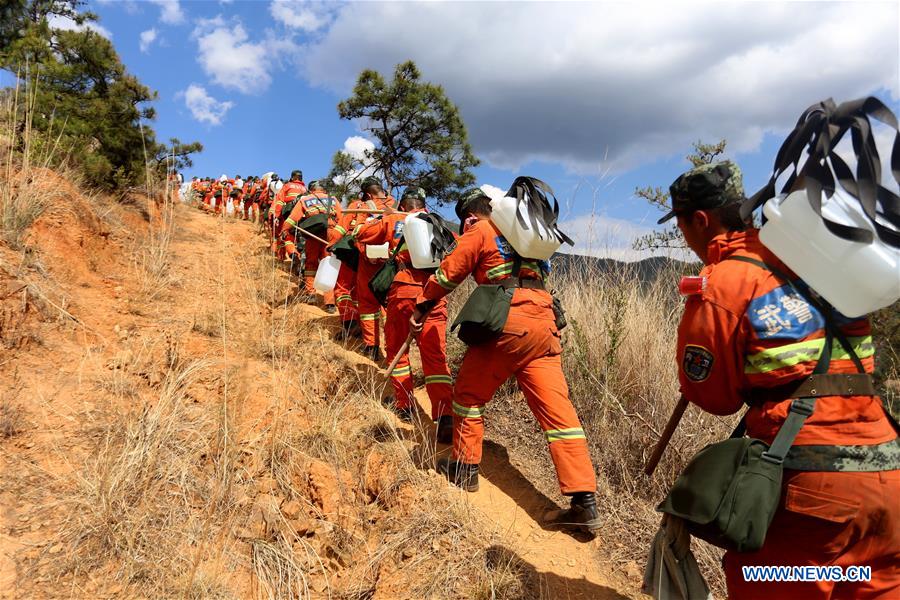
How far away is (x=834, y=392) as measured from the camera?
1336mm

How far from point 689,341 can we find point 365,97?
969 centimetres

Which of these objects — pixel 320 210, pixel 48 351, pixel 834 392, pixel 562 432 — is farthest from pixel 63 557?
pixel 320 210

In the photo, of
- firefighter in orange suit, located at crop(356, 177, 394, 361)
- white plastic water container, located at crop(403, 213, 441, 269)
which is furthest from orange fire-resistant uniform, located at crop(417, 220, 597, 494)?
firefighter in orange suit, located at crop(356, 177, 394, 361)

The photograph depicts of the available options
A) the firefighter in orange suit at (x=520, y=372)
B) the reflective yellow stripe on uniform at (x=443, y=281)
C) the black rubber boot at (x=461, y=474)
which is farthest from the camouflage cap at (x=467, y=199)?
the black rubber boot at (x=461, y=474)

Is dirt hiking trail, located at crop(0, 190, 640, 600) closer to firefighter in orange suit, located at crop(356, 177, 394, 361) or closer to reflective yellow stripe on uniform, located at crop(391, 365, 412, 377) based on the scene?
reflective yellow stripe on uniform, located at crop(391, 365, 412, 377)

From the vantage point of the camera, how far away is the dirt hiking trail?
2107 mm

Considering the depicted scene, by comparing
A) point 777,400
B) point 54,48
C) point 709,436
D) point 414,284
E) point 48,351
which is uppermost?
point 54,48

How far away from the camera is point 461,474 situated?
10.2 feet

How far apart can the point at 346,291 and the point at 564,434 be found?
166 inches

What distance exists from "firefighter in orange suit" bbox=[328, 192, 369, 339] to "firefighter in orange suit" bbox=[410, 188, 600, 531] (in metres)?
3.10

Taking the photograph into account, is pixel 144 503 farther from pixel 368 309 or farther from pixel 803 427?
pixel 368 309

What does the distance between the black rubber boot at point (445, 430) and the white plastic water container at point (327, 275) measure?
254 cm

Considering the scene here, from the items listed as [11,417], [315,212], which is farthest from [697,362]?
[315,212]

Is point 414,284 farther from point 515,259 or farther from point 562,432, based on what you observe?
point 562,432
